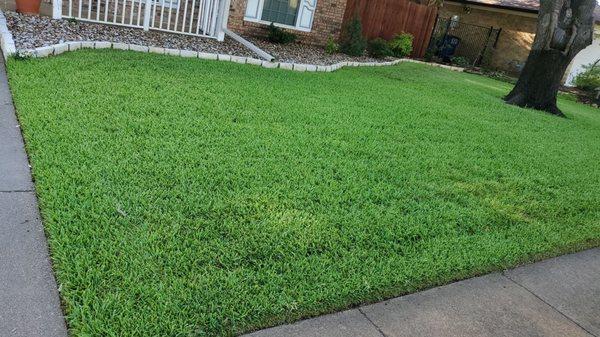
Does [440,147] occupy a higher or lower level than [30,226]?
higher

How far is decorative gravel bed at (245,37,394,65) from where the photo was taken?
34.7 feet

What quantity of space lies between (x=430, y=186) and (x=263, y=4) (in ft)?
30.5

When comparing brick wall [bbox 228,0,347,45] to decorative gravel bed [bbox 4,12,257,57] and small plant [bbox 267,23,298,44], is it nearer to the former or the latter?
small plant [bbox 267,23,298,44]

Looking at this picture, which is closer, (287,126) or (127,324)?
(127,324)

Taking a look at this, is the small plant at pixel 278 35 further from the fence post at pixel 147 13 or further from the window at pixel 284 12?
the fence post at pixel 147 13

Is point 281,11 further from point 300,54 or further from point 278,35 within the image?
point 300,54

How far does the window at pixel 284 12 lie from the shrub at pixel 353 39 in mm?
1072

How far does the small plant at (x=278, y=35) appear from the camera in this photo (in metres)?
11.9

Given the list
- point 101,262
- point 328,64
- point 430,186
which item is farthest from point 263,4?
point 101,262

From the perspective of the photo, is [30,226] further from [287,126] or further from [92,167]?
[287,126]

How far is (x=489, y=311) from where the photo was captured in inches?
110

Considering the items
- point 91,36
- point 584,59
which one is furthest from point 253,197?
point 584,59

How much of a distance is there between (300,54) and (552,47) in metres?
5.74

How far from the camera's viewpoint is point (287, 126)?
5.35 meters
